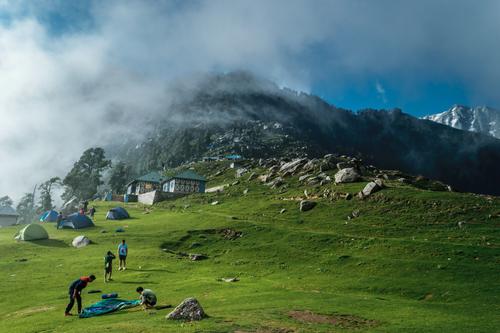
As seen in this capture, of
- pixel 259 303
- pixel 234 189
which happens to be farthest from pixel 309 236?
pixel 234 189

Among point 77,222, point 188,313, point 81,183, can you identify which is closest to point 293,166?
point 77,222

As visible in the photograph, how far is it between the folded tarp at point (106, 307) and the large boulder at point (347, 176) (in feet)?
234

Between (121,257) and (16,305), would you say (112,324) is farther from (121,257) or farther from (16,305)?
(121,257)

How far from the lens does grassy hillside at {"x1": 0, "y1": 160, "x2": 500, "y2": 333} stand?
28391 mm

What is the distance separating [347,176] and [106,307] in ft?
243

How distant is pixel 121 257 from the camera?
50844 millimetres

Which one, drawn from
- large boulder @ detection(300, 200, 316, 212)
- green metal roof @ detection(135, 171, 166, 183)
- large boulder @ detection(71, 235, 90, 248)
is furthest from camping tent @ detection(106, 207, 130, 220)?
green metal roof @ detection(135, 171, 166, 183)

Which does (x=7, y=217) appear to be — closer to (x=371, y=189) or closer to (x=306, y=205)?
(x=306, y=205)

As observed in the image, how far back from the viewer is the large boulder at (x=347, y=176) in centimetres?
9644

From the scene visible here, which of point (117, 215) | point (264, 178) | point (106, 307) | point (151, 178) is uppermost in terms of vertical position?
point (151, 178)

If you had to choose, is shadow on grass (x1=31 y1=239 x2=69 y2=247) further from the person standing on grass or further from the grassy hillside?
the person standing on grass

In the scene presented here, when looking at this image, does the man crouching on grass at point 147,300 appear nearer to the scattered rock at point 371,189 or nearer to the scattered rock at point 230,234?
the scattered rock at point 230,234

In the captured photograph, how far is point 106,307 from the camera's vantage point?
31203 mm

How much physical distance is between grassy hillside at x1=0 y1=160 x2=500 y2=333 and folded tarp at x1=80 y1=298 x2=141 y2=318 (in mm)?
1049
